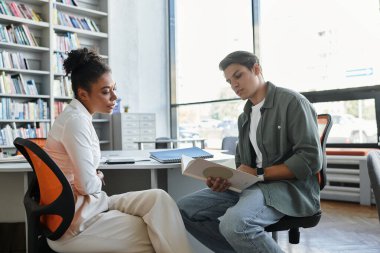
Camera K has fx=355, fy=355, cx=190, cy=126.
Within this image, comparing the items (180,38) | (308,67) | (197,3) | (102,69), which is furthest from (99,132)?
(102,69)

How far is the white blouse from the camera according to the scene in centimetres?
129

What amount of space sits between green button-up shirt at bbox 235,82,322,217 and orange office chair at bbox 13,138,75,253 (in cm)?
79

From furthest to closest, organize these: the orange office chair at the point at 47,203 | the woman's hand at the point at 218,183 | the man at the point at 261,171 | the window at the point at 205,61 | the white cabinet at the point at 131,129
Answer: the window at the point at 205,61 → the white cabinet at the point at 131,129 → the woman's hand at the point at 218,183 → the man at the point at 261,171 → the orange office chair at the point at 47,203

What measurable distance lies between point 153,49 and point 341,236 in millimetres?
4760

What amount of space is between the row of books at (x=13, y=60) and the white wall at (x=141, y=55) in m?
1.36

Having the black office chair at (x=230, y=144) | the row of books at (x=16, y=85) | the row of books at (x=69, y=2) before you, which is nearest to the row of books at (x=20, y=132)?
the row of books at (x=16, y=85)

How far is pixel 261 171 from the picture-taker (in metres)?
1.61

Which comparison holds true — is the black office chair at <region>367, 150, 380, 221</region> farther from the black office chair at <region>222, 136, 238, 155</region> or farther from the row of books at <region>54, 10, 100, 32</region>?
the row of books at <region>54, 10, 100, 32</region>

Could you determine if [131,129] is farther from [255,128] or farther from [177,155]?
[255,128]

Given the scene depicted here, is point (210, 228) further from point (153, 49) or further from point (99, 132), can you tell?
point (153, 49)

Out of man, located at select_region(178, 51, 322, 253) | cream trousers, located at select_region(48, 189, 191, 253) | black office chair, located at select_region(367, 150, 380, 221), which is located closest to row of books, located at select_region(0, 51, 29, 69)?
man, located at select_region(178, 51, 322, 253)

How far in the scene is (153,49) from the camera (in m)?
6.54

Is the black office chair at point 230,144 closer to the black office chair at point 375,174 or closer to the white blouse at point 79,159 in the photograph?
the white blouse at point 79,159

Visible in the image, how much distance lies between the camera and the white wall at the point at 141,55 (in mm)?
5910
